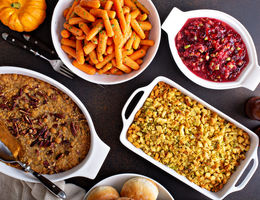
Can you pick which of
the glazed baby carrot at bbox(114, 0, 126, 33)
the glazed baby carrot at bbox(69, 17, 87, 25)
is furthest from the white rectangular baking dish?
the glazed baby carrot at bbox(69, 17, 87, 25)

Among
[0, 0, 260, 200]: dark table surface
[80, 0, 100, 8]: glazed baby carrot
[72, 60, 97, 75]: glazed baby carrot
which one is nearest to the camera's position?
[80, 0, 100, 8]: glazed baby carrot

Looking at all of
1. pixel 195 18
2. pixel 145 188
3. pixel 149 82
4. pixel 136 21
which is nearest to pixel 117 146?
pixel 145 188

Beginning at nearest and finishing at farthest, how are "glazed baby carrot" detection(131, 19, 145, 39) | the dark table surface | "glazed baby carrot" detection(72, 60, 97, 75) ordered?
1. "glazed baby carrot" detection(131, 19, 145, 39)
2. "glazed baby carrot" detection(72, 60, 97, 75)
3. the dark table surface

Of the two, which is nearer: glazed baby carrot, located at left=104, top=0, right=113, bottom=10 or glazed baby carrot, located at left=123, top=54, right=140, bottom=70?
glazed baby carrot, located at left=104, top=0, right=113, bottom=10

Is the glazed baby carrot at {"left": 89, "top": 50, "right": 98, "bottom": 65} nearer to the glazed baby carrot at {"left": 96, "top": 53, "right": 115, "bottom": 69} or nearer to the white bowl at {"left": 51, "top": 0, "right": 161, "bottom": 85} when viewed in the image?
the glazed baby carrot at {"left": 96, "top": 53, "right": 115, "bottom": 69}

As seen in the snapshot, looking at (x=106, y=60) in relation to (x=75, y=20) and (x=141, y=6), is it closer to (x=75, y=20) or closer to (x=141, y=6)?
(x=75, y=20)

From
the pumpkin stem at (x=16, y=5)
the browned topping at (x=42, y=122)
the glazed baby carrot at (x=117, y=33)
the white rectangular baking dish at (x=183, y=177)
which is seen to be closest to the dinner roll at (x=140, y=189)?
the white rectangular baking dish at (x=183, y=177)

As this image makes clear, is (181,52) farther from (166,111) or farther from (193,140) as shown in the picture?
(193,140)
